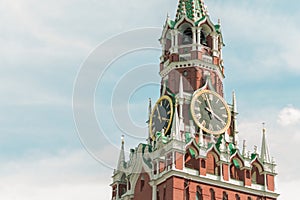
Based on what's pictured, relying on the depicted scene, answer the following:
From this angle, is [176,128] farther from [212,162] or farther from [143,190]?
[143,190]

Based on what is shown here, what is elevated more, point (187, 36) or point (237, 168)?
point (187, 36)

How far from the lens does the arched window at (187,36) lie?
234 ft

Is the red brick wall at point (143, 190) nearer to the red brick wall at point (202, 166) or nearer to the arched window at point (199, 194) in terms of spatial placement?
the arched window at point (199, 194)

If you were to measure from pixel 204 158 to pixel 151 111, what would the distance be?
1005cm

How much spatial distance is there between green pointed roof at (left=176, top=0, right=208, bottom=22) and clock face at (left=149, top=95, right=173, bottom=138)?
978cm

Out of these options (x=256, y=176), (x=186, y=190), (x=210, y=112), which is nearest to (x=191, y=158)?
(x=186, y=190)

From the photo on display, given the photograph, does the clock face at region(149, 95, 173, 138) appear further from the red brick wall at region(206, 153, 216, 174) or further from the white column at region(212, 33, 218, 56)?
the white column at region(212, 33, 218, 56)

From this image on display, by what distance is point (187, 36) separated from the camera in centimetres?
7200

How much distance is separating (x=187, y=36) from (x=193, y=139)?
45.3ft

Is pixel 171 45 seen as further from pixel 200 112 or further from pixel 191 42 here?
pixel 200 112

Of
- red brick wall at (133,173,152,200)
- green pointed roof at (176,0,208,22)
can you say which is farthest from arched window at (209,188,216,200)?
green pointed roof at (176,0,208,22)

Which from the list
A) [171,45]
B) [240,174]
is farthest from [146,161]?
[171,45]

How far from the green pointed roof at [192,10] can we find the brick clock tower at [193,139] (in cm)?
5

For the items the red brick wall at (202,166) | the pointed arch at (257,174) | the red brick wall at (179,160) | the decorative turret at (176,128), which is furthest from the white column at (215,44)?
the red brick wall at (179,160)
